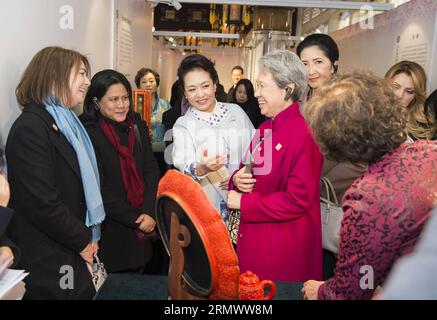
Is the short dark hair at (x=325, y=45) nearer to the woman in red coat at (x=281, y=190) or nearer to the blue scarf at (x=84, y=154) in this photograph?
the woman in red coat at (x=281, y=190)

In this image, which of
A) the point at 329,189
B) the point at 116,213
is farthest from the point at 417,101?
the point at 116,213

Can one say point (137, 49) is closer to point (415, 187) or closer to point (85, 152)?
point (85, 152)

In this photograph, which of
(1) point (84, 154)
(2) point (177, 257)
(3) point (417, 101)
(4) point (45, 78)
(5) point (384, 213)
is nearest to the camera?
(5) point (384, 213)

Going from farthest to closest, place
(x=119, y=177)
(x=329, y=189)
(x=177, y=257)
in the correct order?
(x=119, y=177), (x=329, y=189), (x=177, y=257)

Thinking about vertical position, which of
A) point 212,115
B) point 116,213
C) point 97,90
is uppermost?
point 97,90

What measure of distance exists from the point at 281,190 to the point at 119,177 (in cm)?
106

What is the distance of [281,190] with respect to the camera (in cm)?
170

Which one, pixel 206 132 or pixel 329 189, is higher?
pixel 206 132

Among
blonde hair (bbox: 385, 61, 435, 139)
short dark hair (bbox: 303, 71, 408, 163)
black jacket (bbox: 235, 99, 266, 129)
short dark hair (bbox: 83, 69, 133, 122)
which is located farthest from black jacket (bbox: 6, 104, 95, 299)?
black jacket (bbox: 235, 99, 266, 129)

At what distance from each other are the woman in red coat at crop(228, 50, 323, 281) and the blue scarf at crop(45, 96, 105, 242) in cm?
66

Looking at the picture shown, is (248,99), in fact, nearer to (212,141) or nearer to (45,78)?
(212,141)

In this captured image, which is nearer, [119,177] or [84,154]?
[84,154]

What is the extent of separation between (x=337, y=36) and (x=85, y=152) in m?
5.43

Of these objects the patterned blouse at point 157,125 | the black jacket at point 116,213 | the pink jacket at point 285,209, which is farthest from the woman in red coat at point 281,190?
the patterned blouse at point 157,125
